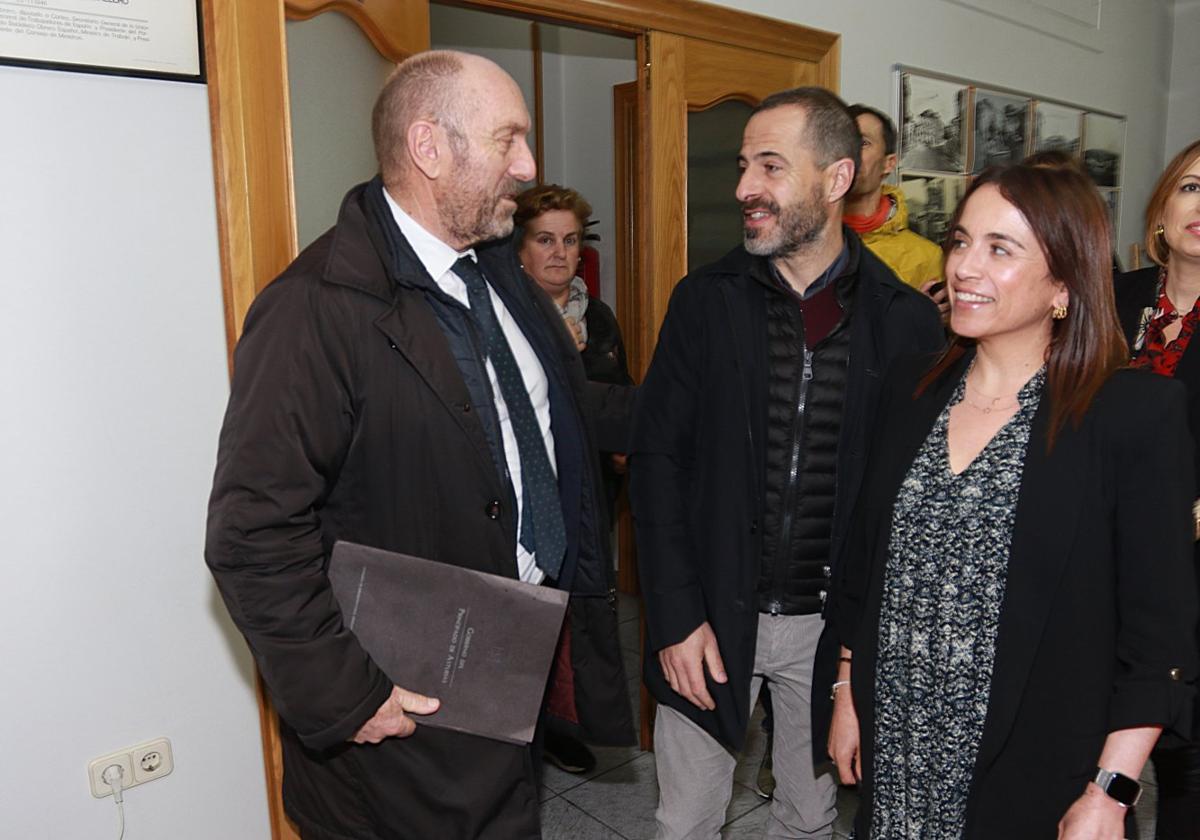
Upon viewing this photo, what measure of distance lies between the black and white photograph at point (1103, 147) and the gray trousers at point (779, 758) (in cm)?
468

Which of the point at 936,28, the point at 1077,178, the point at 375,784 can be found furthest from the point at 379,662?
the point at 936,28

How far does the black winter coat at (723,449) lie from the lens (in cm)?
178

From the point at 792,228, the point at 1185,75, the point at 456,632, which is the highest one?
the point at 1185,75

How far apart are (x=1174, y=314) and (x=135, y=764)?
2.38 m

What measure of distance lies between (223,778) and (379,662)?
979 mm

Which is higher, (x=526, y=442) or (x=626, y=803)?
(x=526, y=442)

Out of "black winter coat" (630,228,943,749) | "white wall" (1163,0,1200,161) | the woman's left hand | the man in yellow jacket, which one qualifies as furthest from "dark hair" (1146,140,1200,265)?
"white wall" (1163,0,1200,161)

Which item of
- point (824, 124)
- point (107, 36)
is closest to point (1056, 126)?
point (824, 124)

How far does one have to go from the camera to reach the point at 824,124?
6.05ft

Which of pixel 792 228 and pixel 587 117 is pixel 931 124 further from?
pixel 792 228

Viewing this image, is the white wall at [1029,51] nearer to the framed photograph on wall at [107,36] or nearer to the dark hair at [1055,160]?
the dark hair at [1055,160]

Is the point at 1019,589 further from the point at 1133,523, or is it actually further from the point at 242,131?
the point at 242,131

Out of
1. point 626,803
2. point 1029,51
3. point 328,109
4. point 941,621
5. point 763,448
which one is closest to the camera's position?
point 941,621

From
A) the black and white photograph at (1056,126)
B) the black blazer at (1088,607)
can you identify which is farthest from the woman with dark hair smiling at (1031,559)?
the black and white photograph at (1056,126)
